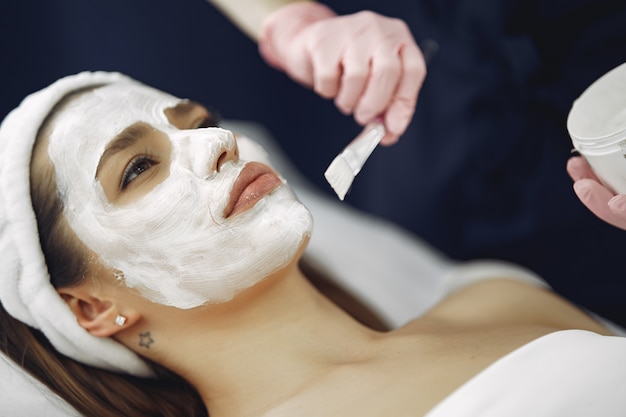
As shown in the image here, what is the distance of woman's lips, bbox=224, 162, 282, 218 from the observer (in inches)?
39.8

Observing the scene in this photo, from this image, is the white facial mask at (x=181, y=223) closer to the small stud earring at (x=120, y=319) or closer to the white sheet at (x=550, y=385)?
the small stud earring at (x=120, y=319)

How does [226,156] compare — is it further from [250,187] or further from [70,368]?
[70,368]

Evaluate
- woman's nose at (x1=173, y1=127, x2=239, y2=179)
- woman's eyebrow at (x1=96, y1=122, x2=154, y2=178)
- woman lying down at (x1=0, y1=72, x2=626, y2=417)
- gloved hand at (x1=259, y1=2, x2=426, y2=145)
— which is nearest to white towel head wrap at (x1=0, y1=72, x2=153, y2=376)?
woman lying down at (x1=0, y1=72, x2=626, y2=417)

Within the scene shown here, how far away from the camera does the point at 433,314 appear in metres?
1.32

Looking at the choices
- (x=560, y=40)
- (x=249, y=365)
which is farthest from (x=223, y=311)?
(x=560, y=40)

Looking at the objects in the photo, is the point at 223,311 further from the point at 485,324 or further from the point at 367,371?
the point at 485,324

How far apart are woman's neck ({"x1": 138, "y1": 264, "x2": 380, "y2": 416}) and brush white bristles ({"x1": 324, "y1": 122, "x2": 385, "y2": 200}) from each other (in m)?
0.17

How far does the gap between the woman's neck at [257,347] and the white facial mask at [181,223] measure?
55 mm

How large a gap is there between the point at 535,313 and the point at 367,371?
17.1 inches

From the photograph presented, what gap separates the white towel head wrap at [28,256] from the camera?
1029mm

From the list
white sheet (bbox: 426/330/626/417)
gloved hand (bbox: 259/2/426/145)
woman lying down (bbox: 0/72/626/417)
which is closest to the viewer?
white sheet (bbox: 426/330/626/417)

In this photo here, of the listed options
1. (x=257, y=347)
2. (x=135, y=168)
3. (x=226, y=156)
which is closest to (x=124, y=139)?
(x=135, y=168)

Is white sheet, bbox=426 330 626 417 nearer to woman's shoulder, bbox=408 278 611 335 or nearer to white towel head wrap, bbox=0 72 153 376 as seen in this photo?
woman's shoulder, bbox=408 278 611 335

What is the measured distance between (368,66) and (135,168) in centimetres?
47
